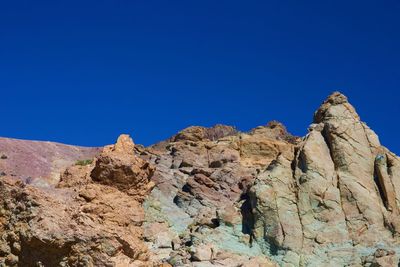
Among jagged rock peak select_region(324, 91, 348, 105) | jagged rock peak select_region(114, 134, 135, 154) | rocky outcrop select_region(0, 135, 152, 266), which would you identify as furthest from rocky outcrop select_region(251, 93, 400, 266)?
rocky outcrop select_region(0, 135, 152, 266)

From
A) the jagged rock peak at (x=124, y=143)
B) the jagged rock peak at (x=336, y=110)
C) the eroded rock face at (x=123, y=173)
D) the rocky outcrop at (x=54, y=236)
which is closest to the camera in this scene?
the rocky outcrop at (x=54, y=236)

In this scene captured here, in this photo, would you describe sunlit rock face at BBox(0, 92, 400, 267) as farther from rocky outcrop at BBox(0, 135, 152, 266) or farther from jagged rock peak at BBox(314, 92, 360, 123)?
rocky outcrop at BBox(0, 135, 152, 266)

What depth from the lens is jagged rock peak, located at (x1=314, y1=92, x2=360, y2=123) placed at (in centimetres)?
3844

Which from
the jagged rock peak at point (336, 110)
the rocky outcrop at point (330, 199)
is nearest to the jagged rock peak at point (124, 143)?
the rocky outcrop at point (330, 199)

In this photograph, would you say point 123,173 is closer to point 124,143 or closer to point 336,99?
point 124,143

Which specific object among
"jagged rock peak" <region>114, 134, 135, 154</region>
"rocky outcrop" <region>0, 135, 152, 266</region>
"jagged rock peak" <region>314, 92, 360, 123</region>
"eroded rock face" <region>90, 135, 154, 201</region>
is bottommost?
"rocky outcrop" <region>0, 135, 152, 266</region>

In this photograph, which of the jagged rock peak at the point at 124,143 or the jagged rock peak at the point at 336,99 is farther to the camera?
the jagged rock peak at the point at 336,99

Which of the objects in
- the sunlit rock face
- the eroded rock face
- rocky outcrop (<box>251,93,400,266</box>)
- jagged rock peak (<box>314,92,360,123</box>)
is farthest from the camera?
jagged rock peak (<box>314,92,360,123</box>)

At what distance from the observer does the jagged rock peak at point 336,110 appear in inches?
1513

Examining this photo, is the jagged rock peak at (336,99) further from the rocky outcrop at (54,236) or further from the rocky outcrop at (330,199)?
the rocky outcrop at (54,236)

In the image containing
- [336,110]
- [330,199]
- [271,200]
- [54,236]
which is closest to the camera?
[54,236]

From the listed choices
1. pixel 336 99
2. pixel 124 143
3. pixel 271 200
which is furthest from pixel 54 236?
pixel 336 99

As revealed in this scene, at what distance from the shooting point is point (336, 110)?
128 feet

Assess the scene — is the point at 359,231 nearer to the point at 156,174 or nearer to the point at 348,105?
the point at 348,105
